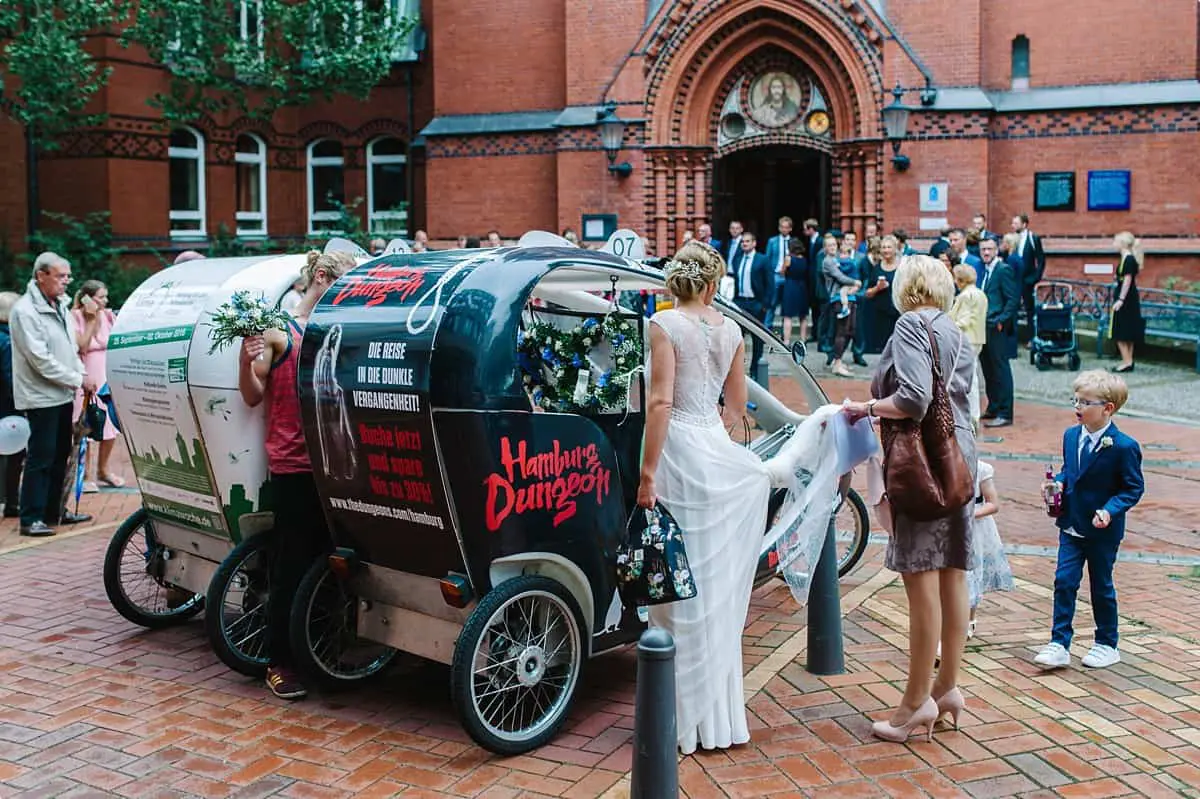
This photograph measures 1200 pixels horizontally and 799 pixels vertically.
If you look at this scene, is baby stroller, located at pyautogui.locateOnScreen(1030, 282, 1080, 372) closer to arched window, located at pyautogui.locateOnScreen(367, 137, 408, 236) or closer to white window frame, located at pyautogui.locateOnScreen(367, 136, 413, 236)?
white window frame, located at pyautogui.locateOnScreen(367, 136, 413, 236)

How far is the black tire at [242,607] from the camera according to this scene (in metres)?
5.72

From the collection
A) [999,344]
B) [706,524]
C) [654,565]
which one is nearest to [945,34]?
[999,344]

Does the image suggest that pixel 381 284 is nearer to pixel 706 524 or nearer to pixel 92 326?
pixel 706 524

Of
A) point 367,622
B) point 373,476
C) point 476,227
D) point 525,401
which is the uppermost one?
point 476,227

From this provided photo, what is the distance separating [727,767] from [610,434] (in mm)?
1494

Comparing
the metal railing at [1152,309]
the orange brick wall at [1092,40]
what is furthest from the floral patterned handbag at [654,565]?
the orange brick wall at [1092,40]

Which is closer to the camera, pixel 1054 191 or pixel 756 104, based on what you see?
pixel 1054 191

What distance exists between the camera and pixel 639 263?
5840 mm

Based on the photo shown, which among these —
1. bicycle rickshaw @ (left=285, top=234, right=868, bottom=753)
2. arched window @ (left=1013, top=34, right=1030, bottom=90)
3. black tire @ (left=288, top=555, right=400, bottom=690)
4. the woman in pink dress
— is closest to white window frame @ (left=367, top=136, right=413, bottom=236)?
arched window @ (left=1013, top=34, right=1030, bottom=90)

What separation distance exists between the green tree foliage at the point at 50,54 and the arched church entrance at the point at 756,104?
8.89 metres

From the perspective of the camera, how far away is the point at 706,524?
16.5ft

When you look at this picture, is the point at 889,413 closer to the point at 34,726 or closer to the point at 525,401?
the point at 525,401

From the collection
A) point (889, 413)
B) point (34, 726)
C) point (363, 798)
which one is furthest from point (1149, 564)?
point (34, 726)

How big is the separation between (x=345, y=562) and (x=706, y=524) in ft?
5.33
